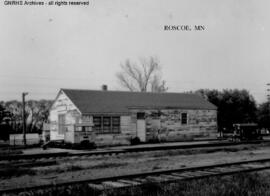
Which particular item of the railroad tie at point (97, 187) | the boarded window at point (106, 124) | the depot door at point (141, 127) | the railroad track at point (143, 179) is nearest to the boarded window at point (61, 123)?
the boarded window at point (106, 124)

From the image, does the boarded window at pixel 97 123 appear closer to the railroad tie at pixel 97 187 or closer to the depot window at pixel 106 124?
the depot window at pixel 106 124

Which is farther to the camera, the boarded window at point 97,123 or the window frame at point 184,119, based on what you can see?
the window frame at point 184,119

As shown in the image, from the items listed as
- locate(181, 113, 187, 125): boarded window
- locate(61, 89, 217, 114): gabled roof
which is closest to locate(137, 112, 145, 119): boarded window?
locate(61, 89, 217, 114): gabled roof

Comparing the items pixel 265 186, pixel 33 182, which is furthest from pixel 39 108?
pixel 265 186

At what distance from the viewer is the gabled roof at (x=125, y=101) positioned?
28.2 m

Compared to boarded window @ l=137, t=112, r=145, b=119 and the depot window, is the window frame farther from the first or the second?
the depot window

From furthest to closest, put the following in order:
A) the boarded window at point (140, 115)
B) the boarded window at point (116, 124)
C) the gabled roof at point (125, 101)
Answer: the boarded window at point (140, 115), the gabled roof at point (125, 101), the boarded window at point (116, 124)

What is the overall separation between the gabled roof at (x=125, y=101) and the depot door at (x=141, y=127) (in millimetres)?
846

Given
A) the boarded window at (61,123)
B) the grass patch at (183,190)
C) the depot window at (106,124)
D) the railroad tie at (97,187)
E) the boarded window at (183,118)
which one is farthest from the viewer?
the boarded window at (183,118)

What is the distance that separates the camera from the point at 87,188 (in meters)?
8.38

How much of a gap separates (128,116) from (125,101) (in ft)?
8.19

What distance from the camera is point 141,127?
3025 centimetres

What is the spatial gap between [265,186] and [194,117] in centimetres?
2506

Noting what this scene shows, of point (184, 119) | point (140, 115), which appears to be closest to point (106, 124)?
point (140, 115)
